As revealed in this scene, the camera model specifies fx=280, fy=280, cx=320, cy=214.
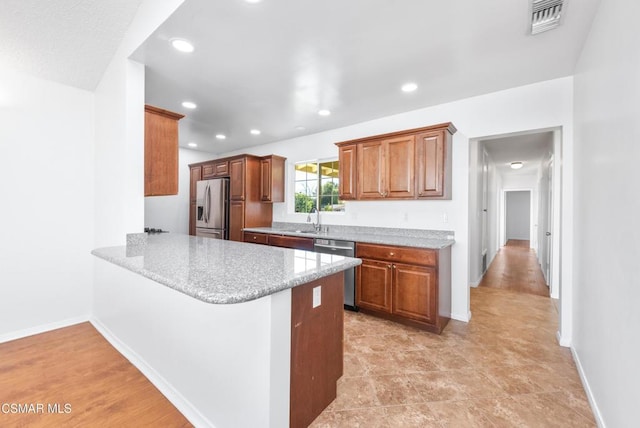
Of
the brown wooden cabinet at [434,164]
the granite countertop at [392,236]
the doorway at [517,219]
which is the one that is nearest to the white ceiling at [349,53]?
the brown wooden cabinet at [434,164]

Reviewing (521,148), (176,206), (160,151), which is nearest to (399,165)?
(160,151)

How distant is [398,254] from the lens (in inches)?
121

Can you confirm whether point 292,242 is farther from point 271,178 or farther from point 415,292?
point 415,292

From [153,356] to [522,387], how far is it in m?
2.66

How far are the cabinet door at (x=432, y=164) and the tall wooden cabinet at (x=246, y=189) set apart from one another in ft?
8.63

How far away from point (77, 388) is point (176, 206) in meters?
4.35

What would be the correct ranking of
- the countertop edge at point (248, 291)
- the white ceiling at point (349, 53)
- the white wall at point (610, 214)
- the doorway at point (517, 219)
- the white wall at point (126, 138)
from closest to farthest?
the countertop edge at point (248, 291)
the white wall at point (610, 214)
the white ceiling at point (349, 53)
the white wall at point (126, 138)
the doorway at point (517, 219)

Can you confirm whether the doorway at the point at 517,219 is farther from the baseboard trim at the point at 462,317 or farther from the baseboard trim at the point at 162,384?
the baseboard trim at the point at 162,384

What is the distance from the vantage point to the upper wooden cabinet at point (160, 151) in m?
2.69

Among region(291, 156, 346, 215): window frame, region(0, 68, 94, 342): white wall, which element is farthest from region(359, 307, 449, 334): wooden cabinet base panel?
region(0, 68, 94, 342): white wall

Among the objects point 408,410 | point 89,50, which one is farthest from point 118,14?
point 408,410

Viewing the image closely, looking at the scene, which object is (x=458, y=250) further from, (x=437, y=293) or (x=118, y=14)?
(x=118, y=14)

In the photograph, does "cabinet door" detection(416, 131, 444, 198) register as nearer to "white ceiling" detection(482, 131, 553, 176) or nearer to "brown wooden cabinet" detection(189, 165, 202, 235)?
"white ceiling" detection(482, 131, 553, 176)

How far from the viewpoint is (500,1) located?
170 centimetres
